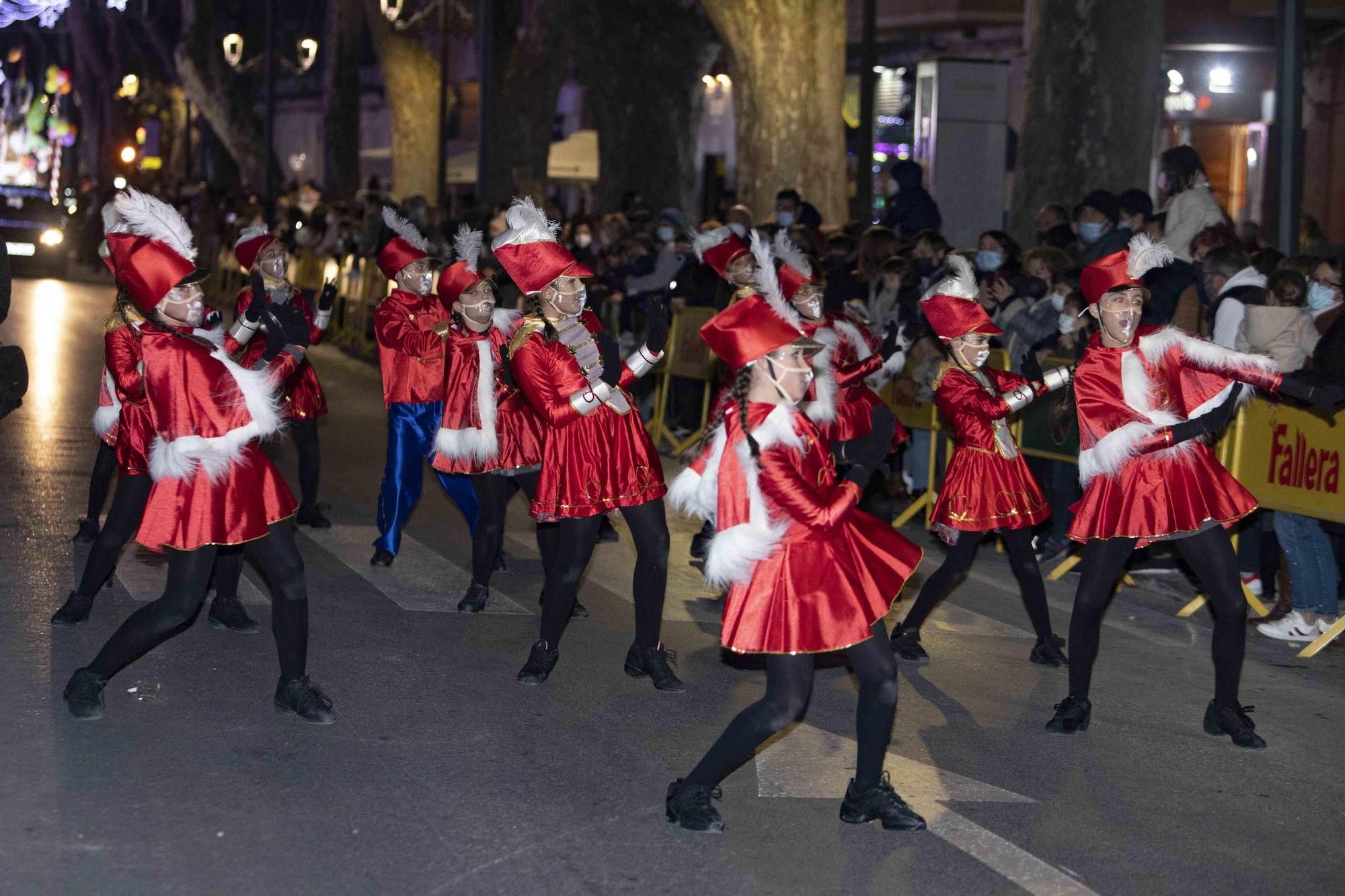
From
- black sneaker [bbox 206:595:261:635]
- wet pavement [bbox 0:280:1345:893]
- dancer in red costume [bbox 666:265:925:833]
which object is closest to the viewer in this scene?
wet pavement [bbox 0:280:1345:893]

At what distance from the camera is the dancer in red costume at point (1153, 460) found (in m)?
7.01

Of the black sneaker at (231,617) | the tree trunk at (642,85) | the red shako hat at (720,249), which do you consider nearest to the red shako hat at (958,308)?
the red shako hat at (720,249)

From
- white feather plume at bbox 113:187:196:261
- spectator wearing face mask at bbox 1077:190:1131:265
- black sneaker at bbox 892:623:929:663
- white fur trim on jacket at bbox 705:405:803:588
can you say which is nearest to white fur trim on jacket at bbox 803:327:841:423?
white fur trim on jacket at bbox 705:405:803:588

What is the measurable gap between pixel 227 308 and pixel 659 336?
2651cm

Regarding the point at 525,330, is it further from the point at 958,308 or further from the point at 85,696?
the point at 85,696

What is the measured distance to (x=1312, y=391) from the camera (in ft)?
22.8

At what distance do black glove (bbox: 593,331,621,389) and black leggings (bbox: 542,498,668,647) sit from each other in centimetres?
56

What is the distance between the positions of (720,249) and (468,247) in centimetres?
139

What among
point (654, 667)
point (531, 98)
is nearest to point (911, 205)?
point (654, 667)

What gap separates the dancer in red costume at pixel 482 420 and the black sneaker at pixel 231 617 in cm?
117

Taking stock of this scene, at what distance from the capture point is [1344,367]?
8844mm

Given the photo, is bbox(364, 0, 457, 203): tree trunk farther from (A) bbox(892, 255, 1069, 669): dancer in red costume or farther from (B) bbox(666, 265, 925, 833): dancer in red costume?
(B) bbox(666, 265, 925, 833): dancer in red costume

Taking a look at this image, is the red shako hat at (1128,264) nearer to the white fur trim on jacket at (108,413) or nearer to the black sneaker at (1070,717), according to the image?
the black sneaker at (1070,717)

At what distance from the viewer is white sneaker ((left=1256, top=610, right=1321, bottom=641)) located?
928 centimetres
